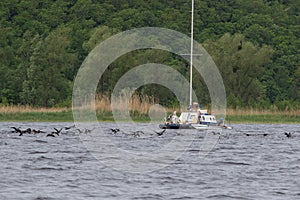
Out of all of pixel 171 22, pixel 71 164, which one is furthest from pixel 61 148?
pixel 171 22

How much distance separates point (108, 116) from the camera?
8306 centimetres

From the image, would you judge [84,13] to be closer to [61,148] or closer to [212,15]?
[212,15]

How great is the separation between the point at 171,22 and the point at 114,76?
31905 mm

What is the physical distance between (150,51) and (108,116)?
1014 inches

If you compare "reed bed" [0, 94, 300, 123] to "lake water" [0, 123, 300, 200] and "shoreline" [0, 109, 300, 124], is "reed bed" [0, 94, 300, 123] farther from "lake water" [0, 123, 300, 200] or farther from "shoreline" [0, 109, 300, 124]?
"lake water" [0, 123, 300, 200]

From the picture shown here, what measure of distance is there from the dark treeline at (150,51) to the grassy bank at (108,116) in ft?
16.9

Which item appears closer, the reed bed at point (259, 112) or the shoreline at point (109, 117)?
the shoreline at point (109, 117)

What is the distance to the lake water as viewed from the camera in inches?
1112

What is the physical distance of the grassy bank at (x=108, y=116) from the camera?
83.3m

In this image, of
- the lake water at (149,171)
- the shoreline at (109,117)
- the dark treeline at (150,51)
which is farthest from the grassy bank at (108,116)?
the lake water at (149,171)

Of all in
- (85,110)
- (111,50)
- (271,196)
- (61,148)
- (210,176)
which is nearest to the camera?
(271,196)

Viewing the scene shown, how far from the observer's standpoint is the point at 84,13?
139 meters

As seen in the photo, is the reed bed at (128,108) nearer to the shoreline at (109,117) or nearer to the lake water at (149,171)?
the shoreline at (109,117)

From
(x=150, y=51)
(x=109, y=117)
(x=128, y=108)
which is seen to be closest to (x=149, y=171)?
(x=128, y=108)
